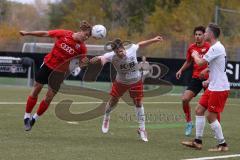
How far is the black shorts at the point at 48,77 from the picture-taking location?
1283 cm

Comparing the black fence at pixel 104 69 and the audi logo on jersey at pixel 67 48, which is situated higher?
the audi logo on jersey at pixel 67 48

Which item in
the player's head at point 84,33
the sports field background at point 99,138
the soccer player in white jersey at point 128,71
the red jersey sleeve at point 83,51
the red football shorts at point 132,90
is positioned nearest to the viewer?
the sports field background at point 99,138

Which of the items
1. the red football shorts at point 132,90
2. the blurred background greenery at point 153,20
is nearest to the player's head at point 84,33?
the red football shorts at point 132,90

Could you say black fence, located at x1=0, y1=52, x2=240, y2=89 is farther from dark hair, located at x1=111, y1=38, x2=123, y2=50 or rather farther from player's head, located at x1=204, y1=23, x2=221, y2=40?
player's head, located at x1=204, y1=23, x2=221, y2=40

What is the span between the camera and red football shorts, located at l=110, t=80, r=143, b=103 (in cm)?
1238

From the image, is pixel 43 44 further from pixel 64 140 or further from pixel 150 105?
pixel 64 140

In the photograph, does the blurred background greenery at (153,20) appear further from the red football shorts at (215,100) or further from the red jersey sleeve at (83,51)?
the red football shorts at (215,100)

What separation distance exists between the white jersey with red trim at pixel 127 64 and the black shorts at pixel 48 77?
4.23 feet

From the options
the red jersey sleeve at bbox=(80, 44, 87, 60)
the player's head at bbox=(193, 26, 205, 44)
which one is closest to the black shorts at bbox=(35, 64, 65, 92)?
the red jersey sleeve at bbox=(80, 44, 87, 60)

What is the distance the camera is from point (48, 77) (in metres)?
12.9

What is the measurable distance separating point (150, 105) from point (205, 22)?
22.1 meters

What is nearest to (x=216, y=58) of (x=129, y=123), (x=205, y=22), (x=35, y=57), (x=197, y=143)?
(x=197, y=143)

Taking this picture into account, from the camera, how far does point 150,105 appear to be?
20984mm

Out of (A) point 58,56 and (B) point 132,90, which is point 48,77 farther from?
(B) point 132,90
